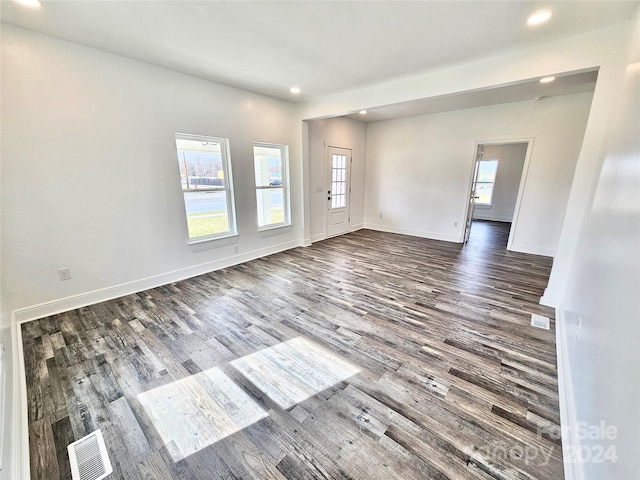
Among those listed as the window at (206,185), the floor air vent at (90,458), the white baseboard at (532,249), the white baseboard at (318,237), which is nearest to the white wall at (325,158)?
the white baseboard at (318,237)

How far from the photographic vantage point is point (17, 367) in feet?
6.23

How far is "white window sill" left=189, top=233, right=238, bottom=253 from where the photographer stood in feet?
12.3

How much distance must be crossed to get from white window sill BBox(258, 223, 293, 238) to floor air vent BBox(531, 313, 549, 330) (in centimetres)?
389

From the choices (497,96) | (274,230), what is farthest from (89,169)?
(497,96)

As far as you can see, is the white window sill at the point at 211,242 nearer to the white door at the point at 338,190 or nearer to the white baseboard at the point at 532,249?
the white door at the point at 338,190

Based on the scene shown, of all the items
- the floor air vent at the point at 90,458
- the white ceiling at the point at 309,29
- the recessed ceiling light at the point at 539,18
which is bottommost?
the floor air vent at the point at 90,458

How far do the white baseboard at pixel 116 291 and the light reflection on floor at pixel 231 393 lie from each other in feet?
6.14

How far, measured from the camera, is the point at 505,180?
7895 mm

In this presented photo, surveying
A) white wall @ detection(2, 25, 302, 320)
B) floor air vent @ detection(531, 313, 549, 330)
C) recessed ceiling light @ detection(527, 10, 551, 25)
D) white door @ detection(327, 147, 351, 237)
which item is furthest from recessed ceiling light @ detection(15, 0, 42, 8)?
floor air vent @ detection(531, 313, 549, 330)

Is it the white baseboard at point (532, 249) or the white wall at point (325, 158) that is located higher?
the white wall at point (325, 158)

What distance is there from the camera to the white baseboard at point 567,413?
4.12 ft

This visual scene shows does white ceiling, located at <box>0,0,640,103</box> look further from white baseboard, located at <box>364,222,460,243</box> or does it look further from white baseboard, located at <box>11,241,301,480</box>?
white baseboard, located at <box>364,222,460,243</box>

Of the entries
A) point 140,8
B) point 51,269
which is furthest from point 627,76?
point 51,269

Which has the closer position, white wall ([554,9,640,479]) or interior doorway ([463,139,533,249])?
white wall ([554,9,640,479])
